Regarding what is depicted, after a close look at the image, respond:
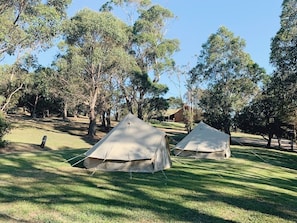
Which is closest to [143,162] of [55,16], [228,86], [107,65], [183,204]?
[183,204]

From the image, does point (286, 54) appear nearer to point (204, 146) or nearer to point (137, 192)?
point (204, 146)

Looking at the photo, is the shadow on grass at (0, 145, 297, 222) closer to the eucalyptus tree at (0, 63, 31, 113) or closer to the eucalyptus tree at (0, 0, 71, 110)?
the eucalyptus tree at (0, 0, 71, 110)

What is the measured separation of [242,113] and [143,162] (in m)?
27.0

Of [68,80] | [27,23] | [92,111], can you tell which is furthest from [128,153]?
[68,80]

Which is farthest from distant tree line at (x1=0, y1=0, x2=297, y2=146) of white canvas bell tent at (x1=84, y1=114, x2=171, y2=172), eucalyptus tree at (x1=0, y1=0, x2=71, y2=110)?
white canvas bell tent at (x1=84, y1=114, x2=171, y2=172)

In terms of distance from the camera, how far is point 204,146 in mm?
20703

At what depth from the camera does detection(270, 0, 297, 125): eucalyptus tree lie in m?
24.0

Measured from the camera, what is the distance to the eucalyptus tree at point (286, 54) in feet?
78.6

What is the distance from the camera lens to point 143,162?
1316cm

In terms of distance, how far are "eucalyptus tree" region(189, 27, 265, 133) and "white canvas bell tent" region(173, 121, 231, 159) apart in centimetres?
1708

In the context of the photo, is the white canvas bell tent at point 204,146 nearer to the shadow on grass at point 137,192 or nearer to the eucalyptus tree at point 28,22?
the shadow on grass at point 137,192

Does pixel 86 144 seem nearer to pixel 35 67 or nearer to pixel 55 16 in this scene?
pixel 35 67

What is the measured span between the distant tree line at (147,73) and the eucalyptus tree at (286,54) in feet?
0.25

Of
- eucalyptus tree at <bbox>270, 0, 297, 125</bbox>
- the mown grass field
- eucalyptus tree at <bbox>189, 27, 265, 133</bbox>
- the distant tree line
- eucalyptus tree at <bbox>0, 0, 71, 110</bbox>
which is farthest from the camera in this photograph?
eucalyptus tree at <bbox>189, 27, 265, 133</bbox>
